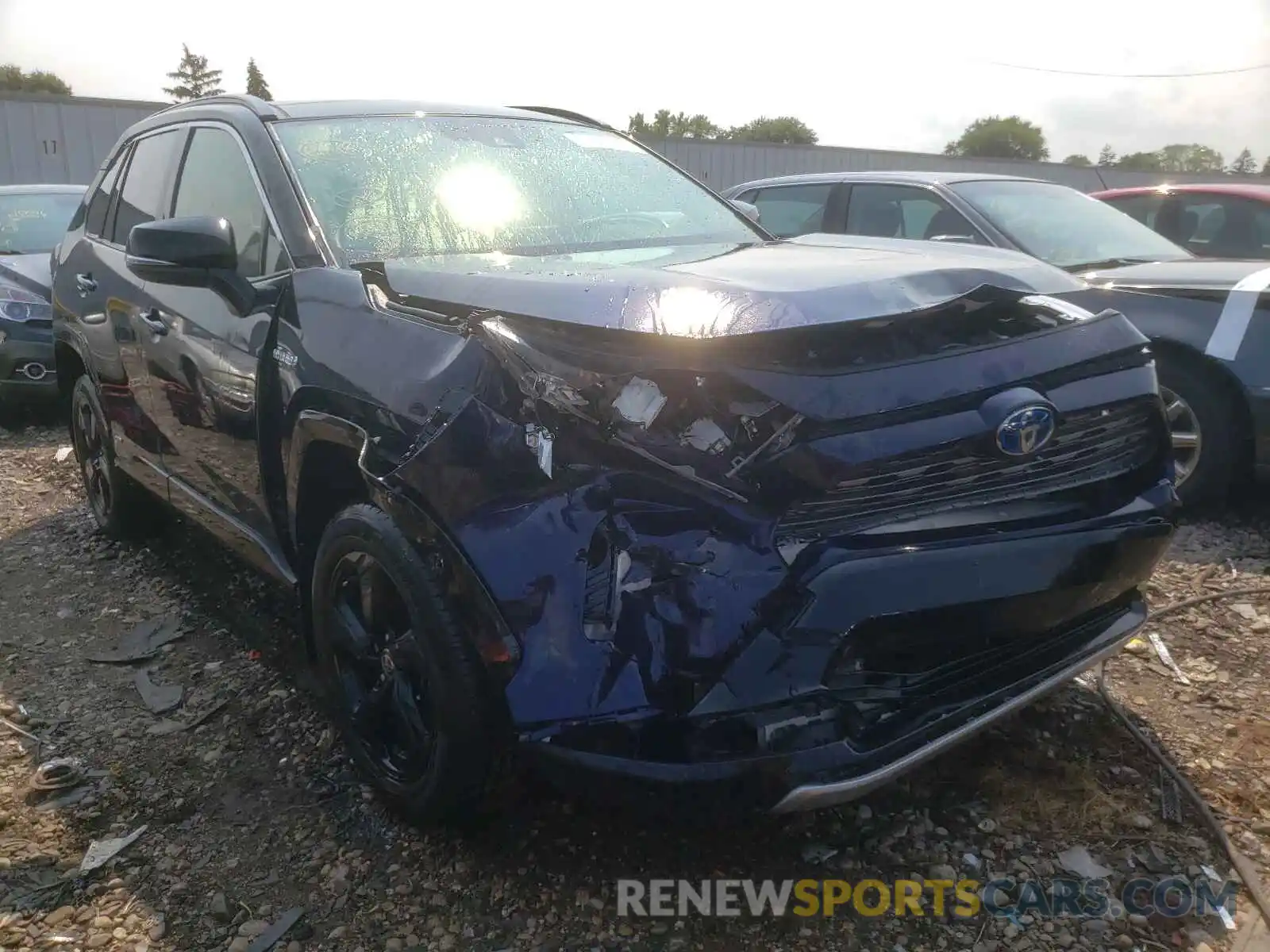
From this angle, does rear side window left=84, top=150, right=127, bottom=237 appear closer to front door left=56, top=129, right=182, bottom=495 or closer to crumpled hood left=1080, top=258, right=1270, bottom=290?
front door left=56, top=129, right=182, bottom=495

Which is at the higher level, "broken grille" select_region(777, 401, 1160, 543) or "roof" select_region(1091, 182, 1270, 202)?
"roof" select_region(1091, 182, 1270, 202)

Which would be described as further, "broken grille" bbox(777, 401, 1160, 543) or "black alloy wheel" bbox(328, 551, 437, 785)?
"black alloy wheel" bbox(328, 551, 437, 785)

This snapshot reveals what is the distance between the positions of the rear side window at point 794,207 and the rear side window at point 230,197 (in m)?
3.59

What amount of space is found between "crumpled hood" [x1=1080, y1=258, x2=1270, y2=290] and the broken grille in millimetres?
2403

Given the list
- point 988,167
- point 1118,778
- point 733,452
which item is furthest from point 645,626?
point 988,167

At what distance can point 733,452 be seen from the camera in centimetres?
Answer: 192

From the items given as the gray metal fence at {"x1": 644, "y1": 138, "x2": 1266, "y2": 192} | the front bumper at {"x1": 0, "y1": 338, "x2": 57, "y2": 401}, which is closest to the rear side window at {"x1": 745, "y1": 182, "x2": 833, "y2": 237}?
the front bumper at {"x1": 0, "y1": 338, "x2": 57, "y2": 401}

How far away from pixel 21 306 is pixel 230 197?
4926mm

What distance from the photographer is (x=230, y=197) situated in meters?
3.23

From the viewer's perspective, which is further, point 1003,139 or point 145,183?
A: point 1003,139

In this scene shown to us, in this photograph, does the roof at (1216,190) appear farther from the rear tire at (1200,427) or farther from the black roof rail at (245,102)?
the black roof rail at (245,102)

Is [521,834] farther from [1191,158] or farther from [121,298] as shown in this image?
[1191,158]

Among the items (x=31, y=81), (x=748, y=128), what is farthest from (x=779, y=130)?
(x=31, y=81)

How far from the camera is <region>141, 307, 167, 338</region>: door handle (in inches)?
135
